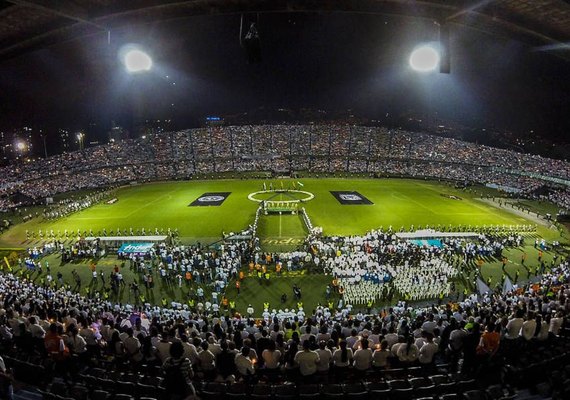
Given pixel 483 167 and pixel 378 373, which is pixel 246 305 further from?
pixel 483 167

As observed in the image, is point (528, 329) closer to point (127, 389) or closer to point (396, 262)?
point (127, 389)

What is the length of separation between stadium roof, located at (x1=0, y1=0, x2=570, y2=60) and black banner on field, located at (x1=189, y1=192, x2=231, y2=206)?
41472 millimetres

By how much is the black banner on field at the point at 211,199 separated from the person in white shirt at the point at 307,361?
41949 mm

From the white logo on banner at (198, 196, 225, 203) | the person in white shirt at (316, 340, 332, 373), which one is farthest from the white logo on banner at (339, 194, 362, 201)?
the person in white shirt at (316, 340, 332, 373)

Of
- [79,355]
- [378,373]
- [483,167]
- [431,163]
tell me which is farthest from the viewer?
[431,163]

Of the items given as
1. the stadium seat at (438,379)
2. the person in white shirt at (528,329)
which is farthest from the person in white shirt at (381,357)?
the person in white shirt at (528,329)

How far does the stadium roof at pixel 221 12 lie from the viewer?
720cm

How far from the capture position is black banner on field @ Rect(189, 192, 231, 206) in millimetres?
49531

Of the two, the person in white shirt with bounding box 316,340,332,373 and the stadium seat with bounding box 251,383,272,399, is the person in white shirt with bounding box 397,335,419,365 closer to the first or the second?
the person in white shirt with bounding box 316,340,332,373

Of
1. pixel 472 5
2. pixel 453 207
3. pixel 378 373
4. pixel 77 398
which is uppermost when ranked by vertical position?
pixel 472 5

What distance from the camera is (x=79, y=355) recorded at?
29.9 feet

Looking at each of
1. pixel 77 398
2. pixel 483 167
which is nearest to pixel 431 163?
pixel 483 167

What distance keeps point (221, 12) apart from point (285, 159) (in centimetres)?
7486

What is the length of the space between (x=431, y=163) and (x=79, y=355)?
7868 centimetres
